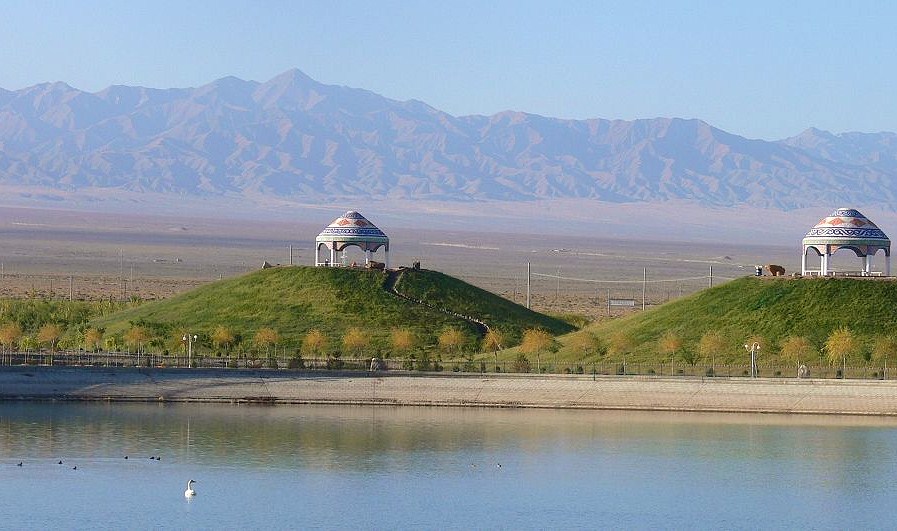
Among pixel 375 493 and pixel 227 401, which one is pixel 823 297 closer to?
pixel 227 401

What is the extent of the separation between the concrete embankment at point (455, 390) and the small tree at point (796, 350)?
15.4 feet

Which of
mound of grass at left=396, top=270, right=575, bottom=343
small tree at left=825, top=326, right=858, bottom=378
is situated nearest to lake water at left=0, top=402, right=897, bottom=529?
small tree at left=825, top=326, right=858, bottom=378

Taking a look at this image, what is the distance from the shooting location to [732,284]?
373 feet

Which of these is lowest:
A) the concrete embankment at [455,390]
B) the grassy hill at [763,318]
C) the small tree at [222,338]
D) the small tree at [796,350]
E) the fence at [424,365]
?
the concrete embankment at [455,390]

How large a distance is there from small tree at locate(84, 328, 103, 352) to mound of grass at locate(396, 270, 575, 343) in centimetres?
2054

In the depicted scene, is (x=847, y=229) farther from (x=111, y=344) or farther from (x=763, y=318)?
(x=111, y=344)

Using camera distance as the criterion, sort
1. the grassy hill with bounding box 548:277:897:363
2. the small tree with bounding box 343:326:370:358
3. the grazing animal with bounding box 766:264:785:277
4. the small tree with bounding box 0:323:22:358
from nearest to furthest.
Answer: the grassy hill with bounding box 548:277:897:363 → the small tree with bounding box 0:323:22:358 → the small tree with bounding box 343:326:370:358 → the grazing animal with bounding box 766:264:785:277

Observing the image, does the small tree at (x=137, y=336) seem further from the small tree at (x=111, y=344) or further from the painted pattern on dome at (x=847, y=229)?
the painted pattern on dome at (x=847, y=229)

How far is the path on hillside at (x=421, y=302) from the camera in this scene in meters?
115

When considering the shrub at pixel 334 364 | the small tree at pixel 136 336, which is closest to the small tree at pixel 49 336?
the small tree at pixel 136 336

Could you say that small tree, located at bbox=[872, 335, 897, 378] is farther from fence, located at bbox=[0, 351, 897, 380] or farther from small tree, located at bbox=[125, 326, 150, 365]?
small tree, located at bbox=[125, 326, 150, 365]

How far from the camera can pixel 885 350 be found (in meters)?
98.9

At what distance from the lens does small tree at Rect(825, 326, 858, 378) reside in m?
98.5

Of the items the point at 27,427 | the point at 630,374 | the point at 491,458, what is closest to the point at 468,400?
the point at 630,374
